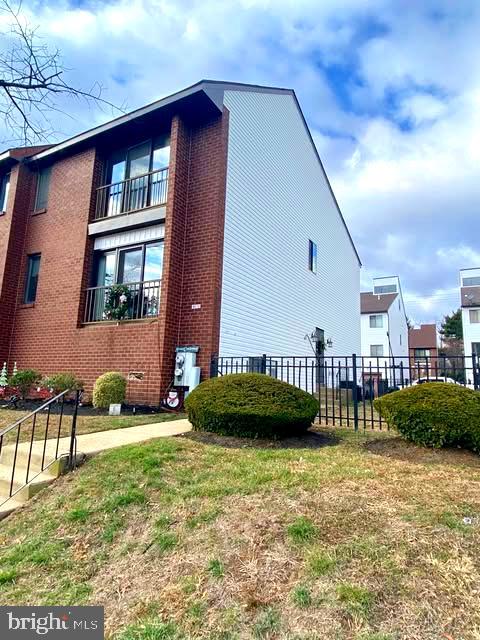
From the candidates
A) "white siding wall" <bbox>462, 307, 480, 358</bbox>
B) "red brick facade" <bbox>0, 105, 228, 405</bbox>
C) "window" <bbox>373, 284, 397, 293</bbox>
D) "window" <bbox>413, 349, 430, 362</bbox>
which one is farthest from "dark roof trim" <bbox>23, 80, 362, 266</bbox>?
"window" <bbox>373, 284, 397, 293</bbox>

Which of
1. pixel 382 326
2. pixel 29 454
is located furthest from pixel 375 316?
pixel 29 454

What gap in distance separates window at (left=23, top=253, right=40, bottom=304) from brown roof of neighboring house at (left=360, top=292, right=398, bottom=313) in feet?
97.8

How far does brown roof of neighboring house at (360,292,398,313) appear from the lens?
3615 centimetres

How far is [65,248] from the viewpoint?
11961mm

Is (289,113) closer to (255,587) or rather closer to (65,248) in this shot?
(65,248)

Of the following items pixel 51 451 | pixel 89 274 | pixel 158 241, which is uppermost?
pixel 158 241

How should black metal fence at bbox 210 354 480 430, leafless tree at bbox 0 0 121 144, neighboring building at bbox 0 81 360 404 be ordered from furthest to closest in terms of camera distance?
neighboring building at bbox 0 81 360 404, black metal fence at bbox 210 354 480 430, leafless tree at bbox 0 0 121 144

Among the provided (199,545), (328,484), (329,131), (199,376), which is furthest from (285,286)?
(199,545)

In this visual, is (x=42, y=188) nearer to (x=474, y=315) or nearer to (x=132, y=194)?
Result: (x=132, y=194)

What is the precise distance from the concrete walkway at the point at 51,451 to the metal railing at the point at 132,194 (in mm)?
6322

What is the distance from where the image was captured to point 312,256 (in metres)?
16.1

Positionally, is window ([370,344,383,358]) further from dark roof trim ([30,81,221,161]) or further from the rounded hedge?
the rounded hedge

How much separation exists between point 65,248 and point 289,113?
30.2ft

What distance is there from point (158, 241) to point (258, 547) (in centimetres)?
876
